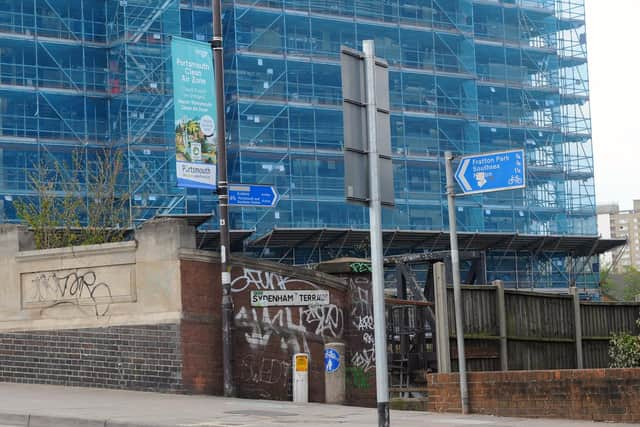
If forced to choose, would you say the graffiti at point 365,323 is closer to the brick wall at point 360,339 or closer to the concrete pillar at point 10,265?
the brick wall at point 360,339

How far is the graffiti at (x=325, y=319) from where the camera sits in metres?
20.9

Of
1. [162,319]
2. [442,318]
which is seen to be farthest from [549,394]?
[162,319]

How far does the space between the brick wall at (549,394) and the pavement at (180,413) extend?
26 centimetres

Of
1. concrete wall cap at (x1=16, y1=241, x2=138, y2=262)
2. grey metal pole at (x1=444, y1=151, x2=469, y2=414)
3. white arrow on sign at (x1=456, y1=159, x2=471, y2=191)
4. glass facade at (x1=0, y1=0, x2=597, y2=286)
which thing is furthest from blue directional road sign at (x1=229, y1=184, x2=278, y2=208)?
glass facade at (x1=0, y1=0, x2=597, y2=286)

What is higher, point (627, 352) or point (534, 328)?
point (534, 328)

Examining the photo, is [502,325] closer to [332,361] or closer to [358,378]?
[332,361]

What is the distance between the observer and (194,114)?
796 inches

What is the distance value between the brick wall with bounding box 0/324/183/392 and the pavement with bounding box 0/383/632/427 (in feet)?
1.55

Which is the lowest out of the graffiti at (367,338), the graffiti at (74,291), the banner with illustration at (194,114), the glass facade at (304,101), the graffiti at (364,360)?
the graffiti at (364,360)

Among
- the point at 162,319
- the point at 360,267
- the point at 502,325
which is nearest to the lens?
the point at 502,325

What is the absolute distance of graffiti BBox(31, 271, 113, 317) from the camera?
2030 centimetres

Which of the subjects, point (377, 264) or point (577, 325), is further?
point (577, 325)

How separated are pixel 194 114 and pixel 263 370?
16.0 feet

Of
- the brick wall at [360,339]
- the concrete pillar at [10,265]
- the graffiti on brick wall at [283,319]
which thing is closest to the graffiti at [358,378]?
the brick wall at [360,339]
